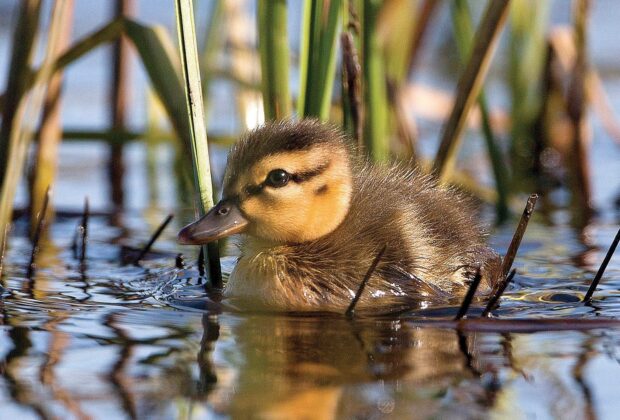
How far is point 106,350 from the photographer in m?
3.18

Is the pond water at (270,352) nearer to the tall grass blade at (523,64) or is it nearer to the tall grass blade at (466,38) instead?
the tall grass blade at (466,38)

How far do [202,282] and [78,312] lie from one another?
2.24 ft

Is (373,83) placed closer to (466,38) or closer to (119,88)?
(466,38)

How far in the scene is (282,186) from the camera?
13.0ft

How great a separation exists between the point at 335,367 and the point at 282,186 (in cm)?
106

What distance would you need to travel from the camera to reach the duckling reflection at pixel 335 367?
2697 mm

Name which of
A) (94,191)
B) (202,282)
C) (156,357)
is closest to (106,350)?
(156,357)

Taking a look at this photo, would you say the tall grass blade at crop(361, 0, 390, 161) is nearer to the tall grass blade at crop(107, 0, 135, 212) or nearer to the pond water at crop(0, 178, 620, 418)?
the pond water at crop(0, 178, 620, 418)

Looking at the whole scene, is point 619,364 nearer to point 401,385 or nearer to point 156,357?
point 401,385

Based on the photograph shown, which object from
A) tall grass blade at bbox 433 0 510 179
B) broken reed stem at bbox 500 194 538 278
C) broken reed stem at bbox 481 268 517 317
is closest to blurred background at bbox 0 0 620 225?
tall grass blade at bbox 433 0 510 179

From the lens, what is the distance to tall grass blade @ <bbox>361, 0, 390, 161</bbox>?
4.59m

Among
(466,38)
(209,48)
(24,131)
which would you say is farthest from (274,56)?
(209,48)

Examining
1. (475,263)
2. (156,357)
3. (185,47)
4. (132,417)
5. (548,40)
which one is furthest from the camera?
(548,40)

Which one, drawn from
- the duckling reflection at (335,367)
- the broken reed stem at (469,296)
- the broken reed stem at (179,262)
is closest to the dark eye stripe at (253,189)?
the duckling reflection at (335,367)
